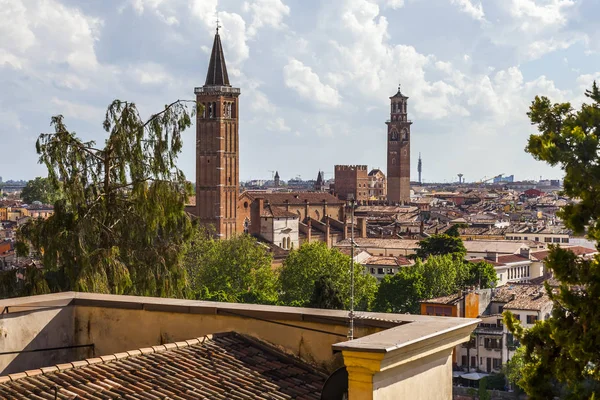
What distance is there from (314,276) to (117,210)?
33.9 m

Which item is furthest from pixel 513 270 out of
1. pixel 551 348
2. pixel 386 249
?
pixel 551 348

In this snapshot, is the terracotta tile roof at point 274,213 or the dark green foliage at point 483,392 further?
the terracotta tile roof at point 274,213

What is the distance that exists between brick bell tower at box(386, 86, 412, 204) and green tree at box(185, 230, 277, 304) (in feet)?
277

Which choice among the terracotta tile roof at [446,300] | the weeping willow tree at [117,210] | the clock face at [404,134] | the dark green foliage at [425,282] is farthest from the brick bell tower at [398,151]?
the weeping willow tree at [117,210]

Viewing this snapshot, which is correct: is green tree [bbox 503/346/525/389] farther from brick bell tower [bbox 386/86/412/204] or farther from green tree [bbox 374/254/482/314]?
brick bell tower [bbox 386/86/412/204]

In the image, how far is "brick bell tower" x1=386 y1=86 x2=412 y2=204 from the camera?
130125mm

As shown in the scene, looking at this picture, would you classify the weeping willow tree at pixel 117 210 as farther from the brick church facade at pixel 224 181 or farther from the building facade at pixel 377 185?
the building facade at pixel 377 185

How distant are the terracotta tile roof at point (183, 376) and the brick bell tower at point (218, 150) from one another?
59.6 metres

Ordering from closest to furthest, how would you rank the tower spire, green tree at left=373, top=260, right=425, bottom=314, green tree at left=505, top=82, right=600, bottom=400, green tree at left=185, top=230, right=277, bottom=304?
green tree at left=505, top=82, right=600, bottom=400 → green tree at left=185, top=230, right=277, bottom=304 → green tree at left=373, top=260, right=425, bottom=314 → the tower spire

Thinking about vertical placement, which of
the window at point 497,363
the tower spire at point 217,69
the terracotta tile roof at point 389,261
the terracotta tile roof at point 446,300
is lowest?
the window at point 497,363

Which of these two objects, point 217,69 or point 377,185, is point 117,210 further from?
point 377,185

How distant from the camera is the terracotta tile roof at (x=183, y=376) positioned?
15.4ft

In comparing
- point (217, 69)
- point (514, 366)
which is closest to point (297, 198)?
point (217, 69)

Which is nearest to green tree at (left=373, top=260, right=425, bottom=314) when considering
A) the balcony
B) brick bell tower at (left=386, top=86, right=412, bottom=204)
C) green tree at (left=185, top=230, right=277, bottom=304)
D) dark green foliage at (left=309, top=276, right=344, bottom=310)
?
the balcony
